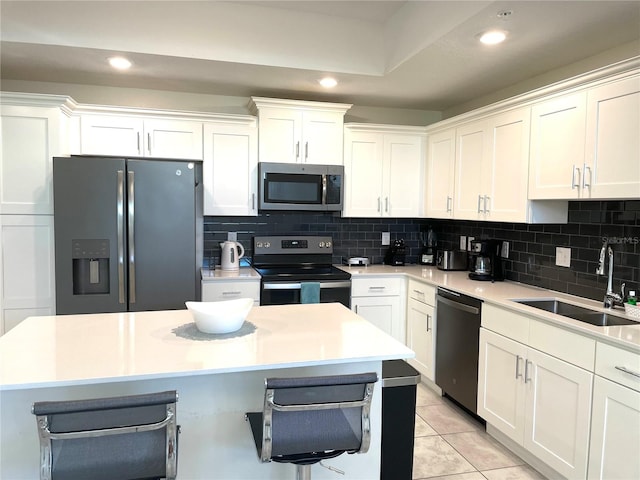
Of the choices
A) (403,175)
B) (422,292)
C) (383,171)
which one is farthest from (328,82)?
(422,292)

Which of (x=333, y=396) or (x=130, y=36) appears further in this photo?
(x=130, y=36)

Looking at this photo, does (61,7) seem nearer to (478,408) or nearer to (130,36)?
(130,36)

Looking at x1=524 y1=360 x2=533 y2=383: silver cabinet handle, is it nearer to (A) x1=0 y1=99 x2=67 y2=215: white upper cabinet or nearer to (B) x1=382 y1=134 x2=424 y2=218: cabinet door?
(B) x1=382 y1=134 x2=424 y2=218: cabinet door

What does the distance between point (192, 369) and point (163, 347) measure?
0.28 m

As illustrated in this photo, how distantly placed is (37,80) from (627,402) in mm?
4375

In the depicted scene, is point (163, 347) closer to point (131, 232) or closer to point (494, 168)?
point (131, 232)

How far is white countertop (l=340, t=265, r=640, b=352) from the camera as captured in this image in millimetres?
2062

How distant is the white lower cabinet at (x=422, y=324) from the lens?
11.6ft

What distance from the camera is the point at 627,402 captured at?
76.0 inches

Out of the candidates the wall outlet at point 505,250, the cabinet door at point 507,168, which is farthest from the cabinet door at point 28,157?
the wall outlet at point 505,250

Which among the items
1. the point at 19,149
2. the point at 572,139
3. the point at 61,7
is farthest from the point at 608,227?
the point at 19,149

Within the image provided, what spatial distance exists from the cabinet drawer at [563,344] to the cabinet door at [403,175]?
191 centimetres

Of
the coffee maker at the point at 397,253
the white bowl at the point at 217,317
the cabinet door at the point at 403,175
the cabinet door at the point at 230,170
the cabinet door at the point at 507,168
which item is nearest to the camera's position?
the white bowl at the point at 217,317

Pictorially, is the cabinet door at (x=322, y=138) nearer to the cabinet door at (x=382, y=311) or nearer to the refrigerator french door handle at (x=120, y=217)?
the cabinet door at (x=382, y=311)
